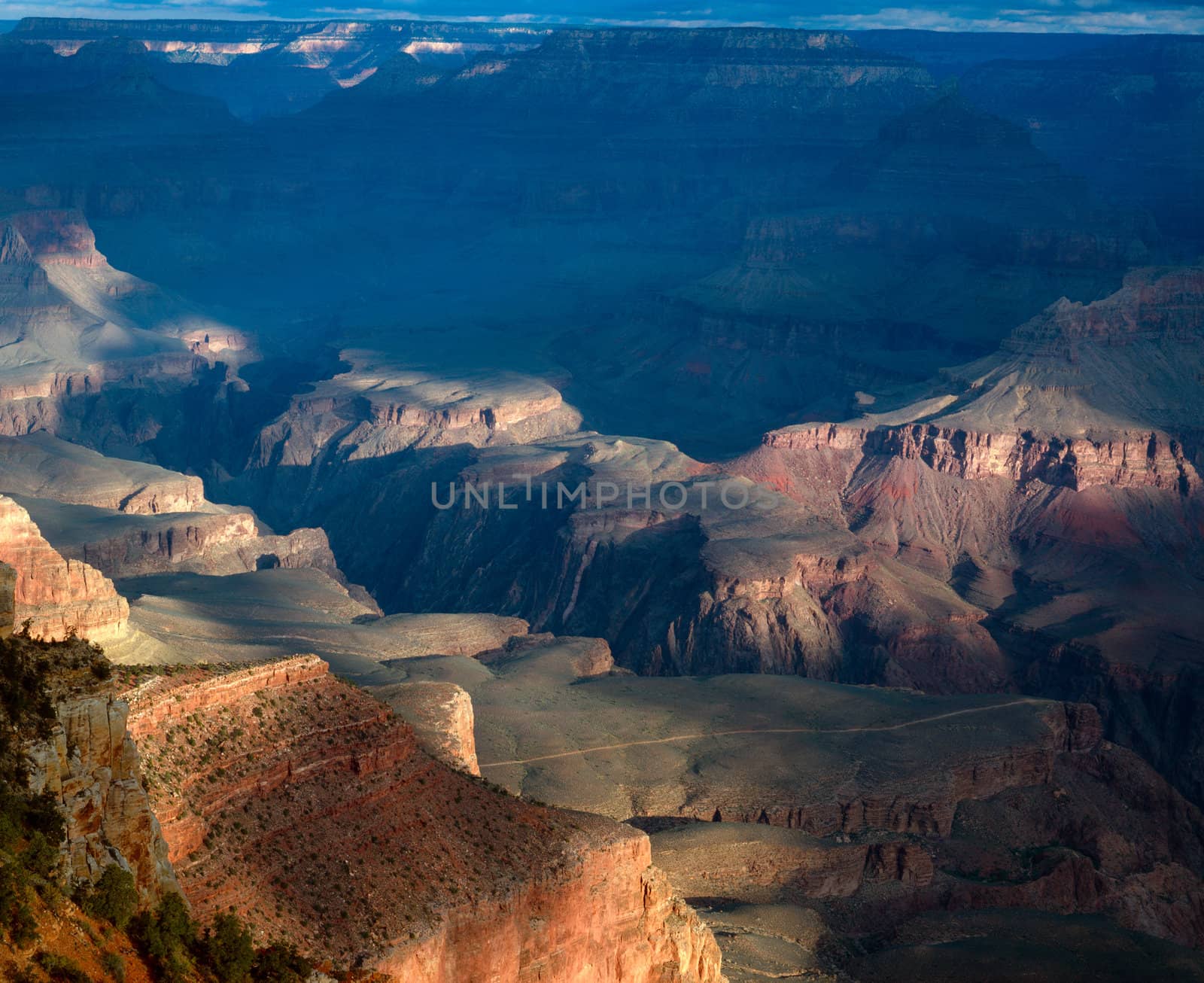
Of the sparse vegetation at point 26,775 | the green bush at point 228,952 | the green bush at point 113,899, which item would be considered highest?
the sparse vegetation at point 26,775

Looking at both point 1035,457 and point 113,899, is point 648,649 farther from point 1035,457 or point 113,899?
point 113,899

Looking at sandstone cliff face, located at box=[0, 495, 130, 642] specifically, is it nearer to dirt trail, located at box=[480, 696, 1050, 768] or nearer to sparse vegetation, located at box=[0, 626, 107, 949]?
dirt trail, located at box=[480, 696, 1050, 768]

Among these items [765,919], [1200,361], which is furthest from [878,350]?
[765,919]

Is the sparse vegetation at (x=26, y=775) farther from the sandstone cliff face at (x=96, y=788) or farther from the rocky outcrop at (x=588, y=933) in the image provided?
the rocky outcrop at (x=588, y=933)

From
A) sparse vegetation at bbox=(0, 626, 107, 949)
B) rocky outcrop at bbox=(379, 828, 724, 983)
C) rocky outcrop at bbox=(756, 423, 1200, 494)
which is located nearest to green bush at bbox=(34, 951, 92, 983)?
sparse vegetation at bbox=(0, 626, 107, 949)

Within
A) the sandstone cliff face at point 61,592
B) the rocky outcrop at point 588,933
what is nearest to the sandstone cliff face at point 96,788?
the rocky outcrop at point 588,933

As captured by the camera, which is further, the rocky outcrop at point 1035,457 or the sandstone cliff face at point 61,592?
the rocky outcrop at point 1035,457

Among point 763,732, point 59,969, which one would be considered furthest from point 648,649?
point 59,969

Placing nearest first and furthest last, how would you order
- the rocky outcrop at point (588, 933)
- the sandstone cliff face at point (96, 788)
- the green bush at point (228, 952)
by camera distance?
1. the sandstone cliff face at point (96, 788)
2. the green bush at point (228, 952)
3. the rocky outcrop at point (588, 933)
